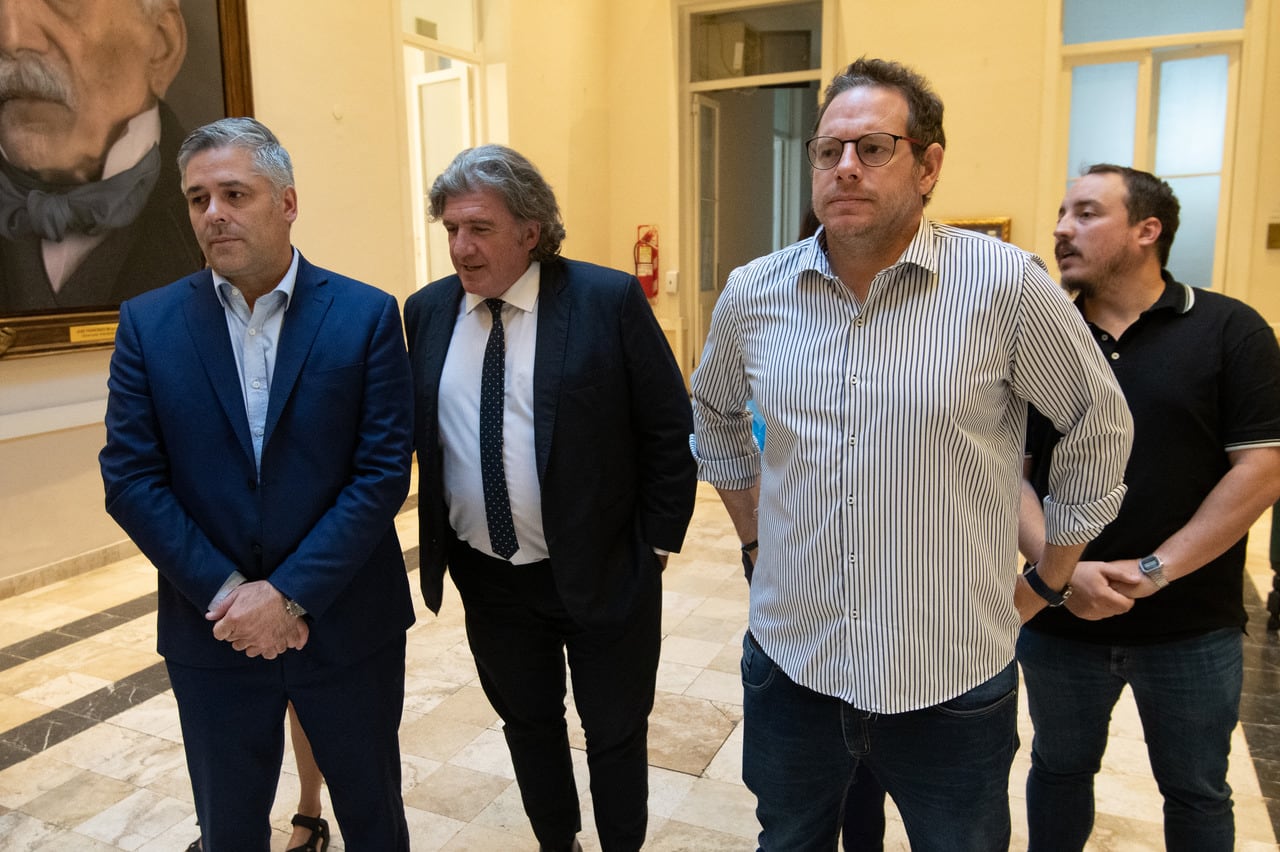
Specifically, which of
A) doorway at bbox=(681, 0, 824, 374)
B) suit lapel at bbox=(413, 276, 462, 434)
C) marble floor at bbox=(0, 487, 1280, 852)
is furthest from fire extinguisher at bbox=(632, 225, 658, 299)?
suit lapel at bbox=(413, 276, 462, 434)

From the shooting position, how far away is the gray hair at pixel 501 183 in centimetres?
189

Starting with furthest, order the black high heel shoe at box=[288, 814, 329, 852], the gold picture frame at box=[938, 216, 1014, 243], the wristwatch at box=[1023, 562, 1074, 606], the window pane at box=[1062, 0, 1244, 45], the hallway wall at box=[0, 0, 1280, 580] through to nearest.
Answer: the gold picture frame at box=[938, 216, 1014, 243] → the window pane at box=[1062, 0, 1244, 45] → the hallway wall at box=[0, 0, 1280, 580] → the black high heel shoe at box=[288, 814, 329, 852] → the wristwatch at box=[1023, 562, 1074, 606]

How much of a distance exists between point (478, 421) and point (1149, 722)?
1.47 m

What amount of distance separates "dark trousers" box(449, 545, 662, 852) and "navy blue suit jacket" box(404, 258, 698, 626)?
0.27 feet

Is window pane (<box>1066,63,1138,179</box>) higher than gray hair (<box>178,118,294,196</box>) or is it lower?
higher

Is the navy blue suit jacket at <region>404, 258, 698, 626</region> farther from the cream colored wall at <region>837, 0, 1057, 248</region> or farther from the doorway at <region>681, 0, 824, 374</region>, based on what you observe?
the doorway at <region>681, 0, 824, 374</region>

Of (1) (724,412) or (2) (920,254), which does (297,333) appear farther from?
(2) (920,254)

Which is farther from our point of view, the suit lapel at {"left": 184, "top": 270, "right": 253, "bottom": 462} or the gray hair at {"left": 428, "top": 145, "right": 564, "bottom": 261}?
the gray hair at {"left": 428, "top": 145, "right": 564, "bottom": 261}

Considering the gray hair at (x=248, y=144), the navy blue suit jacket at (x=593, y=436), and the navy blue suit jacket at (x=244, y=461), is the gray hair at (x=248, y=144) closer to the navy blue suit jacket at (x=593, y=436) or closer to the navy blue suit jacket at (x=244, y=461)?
the navy blue suit jacket at (x=244, y=461)

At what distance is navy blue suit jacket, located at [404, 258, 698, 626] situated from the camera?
6.41 feet

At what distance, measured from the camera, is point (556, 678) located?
2137 millimetres

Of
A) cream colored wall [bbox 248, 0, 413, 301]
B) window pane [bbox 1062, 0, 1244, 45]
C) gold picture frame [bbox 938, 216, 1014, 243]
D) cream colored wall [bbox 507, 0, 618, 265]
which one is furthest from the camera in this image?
cream colored wall [bbox 507, 0, 618, 265]

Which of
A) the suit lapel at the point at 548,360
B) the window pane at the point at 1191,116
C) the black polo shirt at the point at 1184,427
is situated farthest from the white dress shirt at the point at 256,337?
the window pane at the point at 1191,116

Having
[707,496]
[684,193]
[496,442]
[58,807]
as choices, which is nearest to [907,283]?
[496,442]
